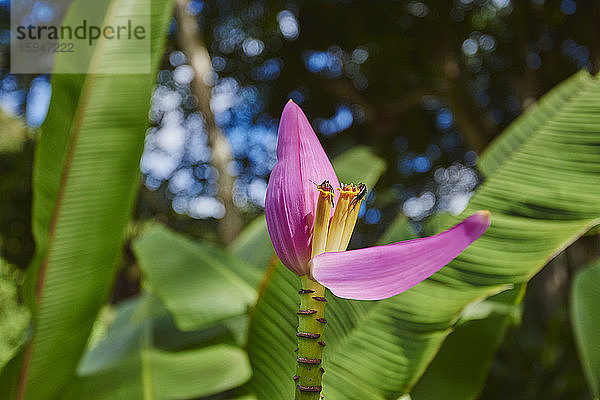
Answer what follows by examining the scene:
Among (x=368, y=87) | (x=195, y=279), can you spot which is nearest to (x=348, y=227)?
(x=195, y=279)

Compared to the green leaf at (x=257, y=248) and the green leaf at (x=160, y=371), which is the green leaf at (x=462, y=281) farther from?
the green leaf at (x=257, y=248)

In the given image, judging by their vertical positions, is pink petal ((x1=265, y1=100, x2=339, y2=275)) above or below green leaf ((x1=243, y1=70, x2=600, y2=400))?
above

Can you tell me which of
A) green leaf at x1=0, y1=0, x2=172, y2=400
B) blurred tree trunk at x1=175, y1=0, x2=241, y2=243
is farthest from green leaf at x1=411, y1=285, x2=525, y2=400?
blurred tree trunk at x1=175, y1=0, x2=241, y2=243

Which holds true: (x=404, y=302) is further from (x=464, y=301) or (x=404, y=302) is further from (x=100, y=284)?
(x=100, y=284)

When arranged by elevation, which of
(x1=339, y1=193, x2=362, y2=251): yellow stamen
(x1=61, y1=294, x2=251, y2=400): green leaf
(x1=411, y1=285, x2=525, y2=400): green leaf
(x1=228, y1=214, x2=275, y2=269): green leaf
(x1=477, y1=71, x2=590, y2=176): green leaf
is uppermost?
(x1=477, y1=71, x2=590, y2=176): green leaf

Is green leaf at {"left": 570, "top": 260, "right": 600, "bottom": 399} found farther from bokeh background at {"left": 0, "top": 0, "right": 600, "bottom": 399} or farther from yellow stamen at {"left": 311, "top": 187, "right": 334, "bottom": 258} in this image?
bokeh background at {"left": 0, "top": 0, "right": 600, "bottom": 399}

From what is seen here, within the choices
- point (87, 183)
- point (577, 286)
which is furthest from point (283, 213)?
point (577, 286)
